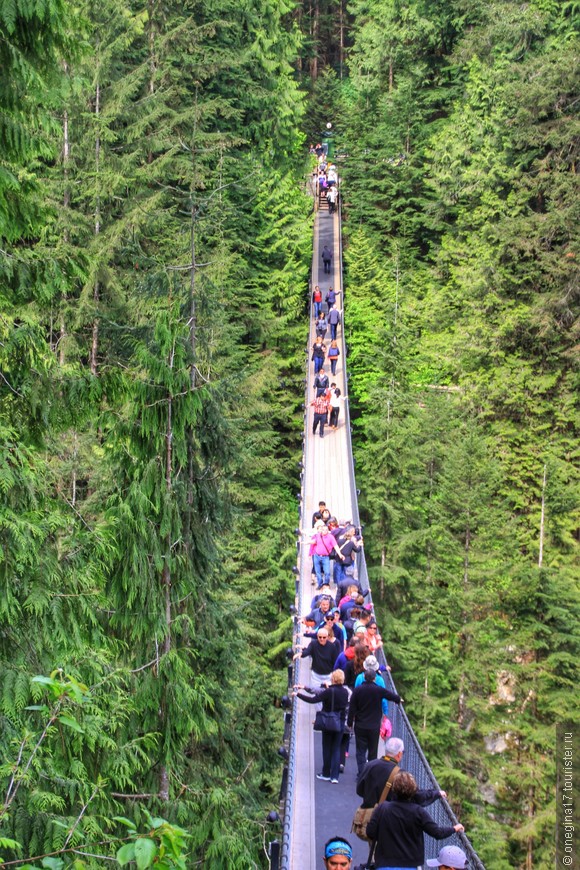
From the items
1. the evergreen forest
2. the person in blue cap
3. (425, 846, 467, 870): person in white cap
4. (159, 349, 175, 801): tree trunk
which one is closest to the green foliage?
the evergreen forest

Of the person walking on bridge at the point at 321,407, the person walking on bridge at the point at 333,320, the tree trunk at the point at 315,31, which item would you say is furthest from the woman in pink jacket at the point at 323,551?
the tree trunk at the point at 315,31

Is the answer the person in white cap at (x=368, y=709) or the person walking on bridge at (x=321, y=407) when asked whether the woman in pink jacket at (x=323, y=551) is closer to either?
the person in white cap at (x=368, y=709)

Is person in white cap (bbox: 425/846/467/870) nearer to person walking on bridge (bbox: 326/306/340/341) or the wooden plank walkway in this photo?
the wooden plank walkway

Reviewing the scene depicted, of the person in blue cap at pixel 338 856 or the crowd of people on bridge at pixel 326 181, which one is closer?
the person in blue cap at pixel 338 856

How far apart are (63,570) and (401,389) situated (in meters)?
17.7

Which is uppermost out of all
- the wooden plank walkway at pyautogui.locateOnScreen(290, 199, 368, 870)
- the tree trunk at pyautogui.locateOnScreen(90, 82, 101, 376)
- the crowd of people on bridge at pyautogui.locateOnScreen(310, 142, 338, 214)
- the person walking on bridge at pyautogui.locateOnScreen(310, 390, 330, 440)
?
the crowd of people on bridge at pyautogui.locateOnScreen(310, 142, 338, 214)

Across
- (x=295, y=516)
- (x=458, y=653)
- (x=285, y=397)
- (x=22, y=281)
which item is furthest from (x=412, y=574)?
(x=22, y=281)

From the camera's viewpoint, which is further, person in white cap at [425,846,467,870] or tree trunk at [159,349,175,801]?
tree trunk at [159,349,175,801]

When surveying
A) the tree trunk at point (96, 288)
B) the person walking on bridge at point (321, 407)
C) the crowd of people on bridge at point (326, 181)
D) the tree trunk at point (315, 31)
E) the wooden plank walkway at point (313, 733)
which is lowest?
the wooden plank walkway at point (313, 733)

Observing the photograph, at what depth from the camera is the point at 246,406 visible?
60.4ft

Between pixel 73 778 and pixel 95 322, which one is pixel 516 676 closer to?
pixel 95 322

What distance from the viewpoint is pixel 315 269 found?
30016mm

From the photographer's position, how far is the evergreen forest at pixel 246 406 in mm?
4273

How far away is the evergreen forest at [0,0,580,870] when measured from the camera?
4.27 m
